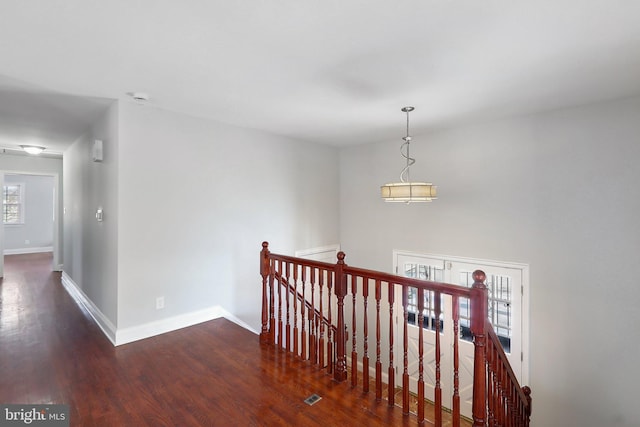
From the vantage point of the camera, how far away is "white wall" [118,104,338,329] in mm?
3146

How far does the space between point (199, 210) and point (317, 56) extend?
2.29 metres

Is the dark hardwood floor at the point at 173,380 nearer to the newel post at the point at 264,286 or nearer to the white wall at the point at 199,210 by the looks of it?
the newel post at the point at 264,286

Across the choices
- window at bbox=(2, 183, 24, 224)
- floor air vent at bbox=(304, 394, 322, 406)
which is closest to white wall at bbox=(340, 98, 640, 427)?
floor air vent at bbox=(304, 394, 322, 406)

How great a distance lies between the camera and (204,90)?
2.80 metres

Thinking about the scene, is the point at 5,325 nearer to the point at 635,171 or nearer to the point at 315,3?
the point at 315,3

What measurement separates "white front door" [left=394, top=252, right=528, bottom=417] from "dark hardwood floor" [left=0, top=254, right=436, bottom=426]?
169 centimetres

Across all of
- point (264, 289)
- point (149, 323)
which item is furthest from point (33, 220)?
point (264, 289)

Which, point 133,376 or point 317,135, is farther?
point 317,135

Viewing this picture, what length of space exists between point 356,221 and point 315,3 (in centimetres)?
398

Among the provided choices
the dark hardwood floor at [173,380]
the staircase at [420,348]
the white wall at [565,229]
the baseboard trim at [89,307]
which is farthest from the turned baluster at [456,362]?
the baseboard trim at [89,307]

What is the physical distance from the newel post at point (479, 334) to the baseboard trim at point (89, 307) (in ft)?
10.5

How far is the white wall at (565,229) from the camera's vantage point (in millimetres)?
2992

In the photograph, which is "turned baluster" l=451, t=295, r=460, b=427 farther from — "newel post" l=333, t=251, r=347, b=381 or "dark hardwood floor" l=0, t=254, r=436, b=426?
"newel post" l=333, t=251, r=347, b=381

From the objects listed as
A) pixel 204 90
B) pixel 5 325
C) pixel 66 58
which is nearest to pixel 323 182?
pixel 204 90
